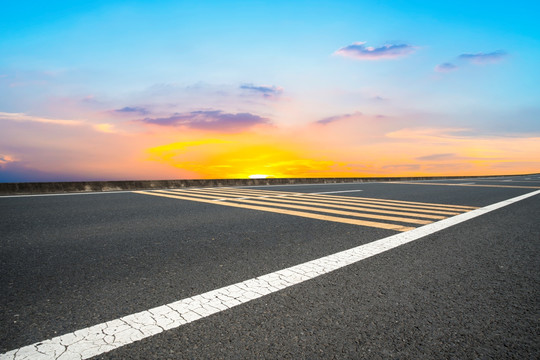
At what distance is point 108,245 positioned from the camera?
405 cm

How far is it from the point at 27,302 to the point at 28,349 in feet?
2.54

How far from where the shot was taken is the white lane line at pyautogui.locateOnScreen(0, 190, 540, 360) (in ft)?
5.63

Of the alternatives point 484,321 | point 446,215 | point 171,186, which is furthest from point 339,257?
point 171,186

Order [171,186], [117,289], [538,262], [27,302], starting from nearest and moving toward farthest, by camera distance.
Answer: [27,302] → [117,289] → [538,262] → [171,186]

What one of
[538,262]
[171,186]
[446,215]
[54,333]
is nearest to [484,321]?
[538,262]

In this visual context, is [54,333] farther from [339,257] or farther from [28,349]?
[339,257]

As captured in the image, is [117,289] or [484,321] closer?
[484,321]

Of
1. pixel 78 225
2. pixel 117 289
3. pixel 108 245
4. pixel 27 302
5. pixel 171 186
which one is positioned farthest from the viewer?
pixel 171 186

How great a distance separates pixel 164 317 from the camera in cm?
208

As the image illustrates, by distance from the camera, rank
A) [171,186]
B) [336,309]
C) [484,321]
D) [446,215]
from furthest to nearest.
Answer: [171,186], [446,215], [336,309], [484,321]

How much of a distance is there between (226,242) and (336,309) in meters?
2.22

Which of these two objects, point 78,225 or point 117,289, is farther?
point 78,225

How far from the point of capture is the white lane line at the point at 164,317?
5.63ft

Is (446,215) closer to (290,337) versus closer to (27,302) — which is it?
(290,337)
